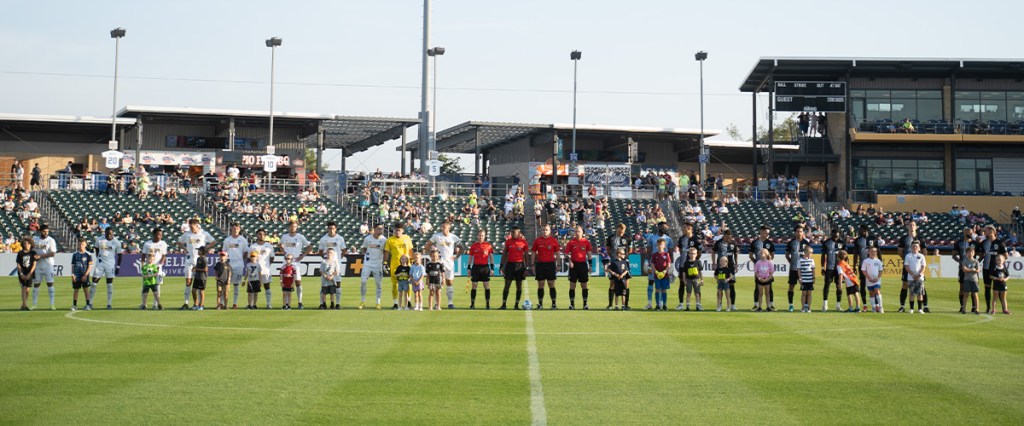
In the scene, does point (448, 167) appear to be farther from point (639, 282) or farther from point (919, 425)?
point (919, 425)

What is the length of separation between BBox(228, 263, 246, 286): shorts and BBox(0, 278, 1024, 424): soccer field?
2.25 meters

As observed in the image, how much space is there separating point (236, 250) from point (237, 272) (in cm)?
48

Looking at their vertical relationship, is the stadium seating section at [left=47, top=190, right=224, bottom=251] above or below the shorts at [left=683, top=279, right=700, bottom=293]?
above

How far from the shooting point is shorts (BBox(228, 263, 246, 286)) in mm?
20938

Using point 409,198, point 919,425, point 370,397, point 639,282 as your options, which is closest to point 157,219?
point 409,198

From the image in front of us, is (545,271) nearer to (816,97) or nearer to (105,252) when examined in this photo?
(105,252)

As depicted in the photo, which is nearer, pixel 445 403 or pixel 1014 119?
pixel 445 403

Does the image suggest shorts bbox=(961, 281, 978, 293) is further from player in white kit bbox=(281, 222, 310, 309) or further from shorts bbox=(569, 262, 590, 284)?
player in white kit bbox=(281, 222, 310, 309)

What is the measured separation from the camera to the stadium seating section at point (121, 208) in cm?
4378

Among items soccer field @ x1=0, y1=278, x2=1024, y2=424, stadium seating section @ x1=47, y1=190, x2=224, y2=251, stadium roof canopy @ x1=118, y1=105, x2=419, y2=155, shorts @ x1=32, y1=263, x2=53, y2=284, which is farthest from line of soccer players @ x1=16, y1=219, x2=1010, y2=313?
stadium roof canopy @ x1=118, y1=105, x2=419, y2=155

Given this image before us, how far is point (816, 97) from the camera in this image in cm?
5594

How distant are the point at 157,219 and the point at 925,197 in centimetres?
4088

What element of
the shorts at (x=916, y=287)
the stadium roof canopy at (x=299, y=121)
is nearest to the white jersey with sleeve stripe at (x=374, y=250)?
the shorts at (x=916, y=287)

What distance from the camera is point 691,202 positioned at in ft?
174
